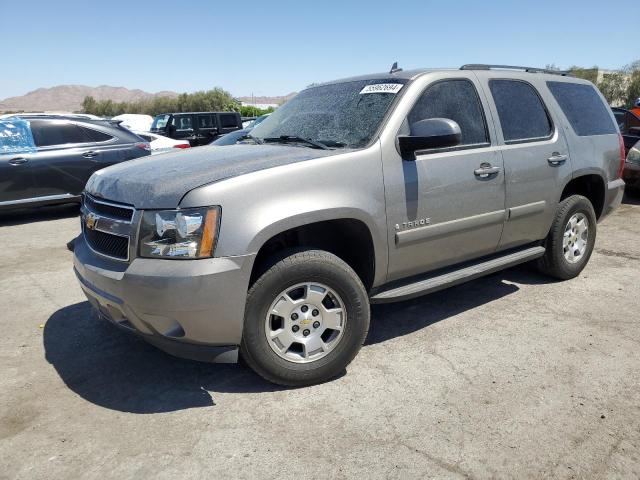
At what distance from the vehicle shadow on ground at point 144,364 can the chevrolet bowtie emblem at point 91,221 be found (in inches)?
36.6

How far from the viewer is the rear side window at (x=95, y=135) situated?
794cm

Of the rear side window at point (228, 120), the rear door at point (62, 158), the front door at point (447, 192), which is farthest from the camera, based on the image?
the rear side window at point (228, 120)

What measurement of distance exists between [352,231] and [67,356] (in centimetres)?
210

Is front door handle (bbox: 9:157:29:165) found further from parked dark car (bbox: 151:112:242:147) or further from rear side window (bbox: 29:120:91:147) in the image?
parked dark car (bbox: 151:112:242:147)

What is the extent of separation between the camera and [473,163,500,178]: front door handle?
3580 mm

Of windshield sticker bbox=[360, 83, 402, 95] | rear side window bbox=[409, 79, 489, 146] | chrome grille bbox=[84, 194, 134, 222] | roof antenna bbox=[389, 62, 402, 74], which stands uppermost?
roof antenna bbox=[389, 62, 402, 74]

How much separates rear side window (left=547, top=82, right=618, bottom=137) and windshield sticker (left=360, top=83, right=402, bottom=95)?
1.80 metres

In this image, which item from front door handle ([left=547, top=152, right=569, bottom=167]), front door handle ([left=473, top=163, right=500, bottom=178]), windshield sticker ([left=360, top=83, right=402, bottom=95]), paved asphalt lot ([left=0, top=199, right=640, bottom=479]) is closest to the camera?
paved asphalt lot ([left=0, top=199, right=640, bottom=479])

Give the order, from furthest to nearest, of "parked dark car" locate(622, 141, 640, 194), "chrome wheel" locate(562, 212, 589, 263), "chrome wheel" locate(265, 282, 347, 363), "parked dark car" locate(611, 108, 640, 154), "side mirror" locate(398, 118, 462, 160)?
"parked dark car" locate(611, 108, 640, 154) → "parked dark car" locate(622, 141, 640, 194) → "chrome wheel" locate(562, 212, 589, 263) → "side mirror" locate(398, 118, 462, 160) → "chrome wheel" locate(265, 282, 347, 363)

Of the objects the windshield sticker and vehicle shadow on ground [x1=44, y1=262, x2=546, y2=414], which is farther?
the windshield sticker

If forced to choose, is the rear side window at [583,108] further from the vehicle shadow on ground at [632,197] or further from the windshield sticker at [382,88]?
the vehicle shadow on ground at [632,197]

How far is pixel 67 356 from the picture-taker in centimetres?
340

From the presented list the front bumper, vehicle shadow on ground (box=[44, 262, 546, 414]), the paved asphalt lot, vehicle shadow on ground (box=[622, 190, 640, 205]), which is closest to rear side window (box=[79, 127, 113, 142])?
the paved asphalt lot

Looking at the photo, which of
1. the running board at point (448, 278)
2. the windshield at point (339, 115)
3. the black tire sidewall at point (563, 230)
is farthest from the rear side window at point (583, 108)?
the windshield at point (339, 115)
